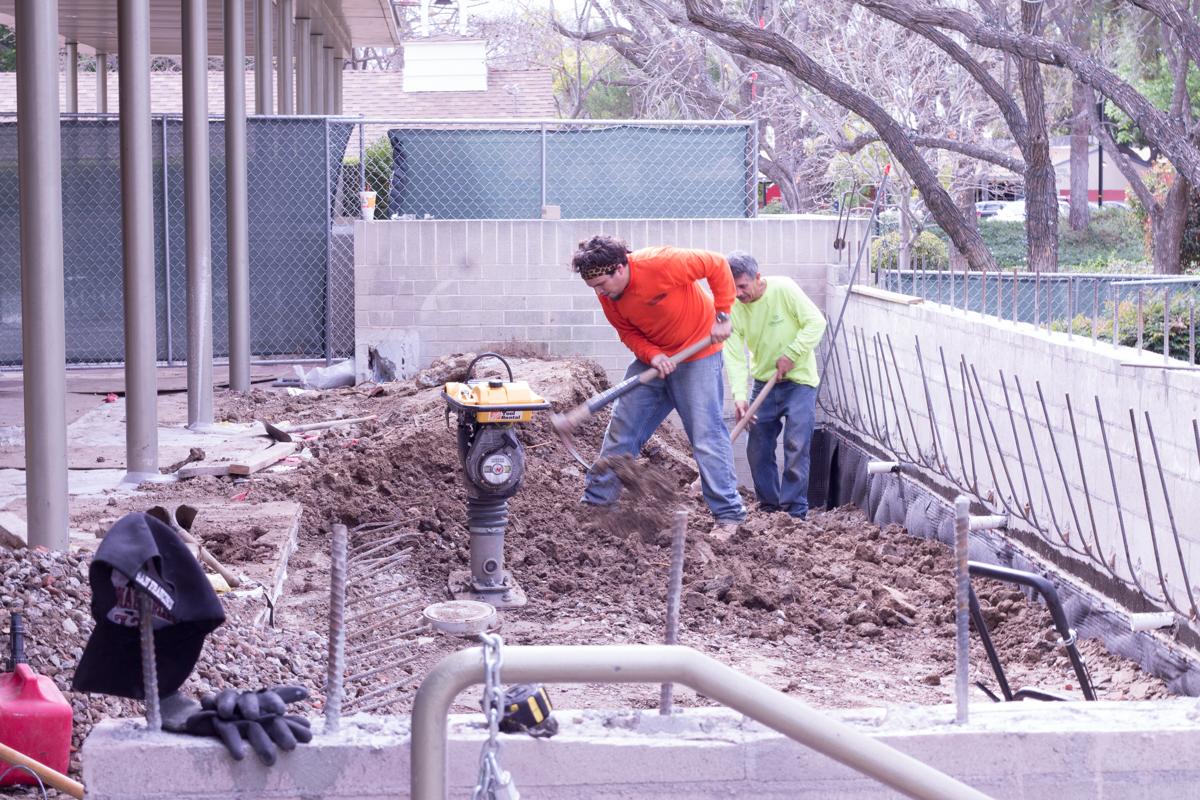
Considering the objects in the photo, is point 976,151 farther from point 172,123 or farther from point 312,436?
point 312,436

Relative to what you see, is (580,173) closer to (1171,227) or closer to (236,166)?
(236,166)

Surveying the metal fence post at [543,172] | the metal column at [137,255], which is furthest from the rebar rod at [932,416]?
the metal column at [137,255]

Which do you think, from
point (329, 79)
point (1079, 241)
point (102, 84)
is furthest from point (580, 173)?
point (1079, 241)

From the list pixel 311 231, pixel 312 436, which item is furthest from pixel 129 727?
pixel 311 231

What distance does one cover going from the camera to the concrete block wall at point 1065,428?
237 inches

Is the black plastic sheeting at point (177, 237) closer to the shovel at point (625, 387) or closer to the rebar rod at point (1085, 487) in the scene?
the shovel at point (625, 387)

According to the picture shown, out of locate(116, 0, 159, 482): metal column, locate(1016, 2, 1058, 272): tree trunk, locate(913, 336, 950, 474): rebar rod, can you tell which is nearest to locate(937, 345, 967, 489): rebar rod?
locate(913, 336, 950, 474): rebar rod

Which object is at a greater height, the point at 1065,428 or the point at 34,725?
the point at 1065,428

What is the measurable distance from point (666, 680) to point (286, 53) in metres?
15.3

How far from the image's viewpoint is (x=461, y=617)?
606 centimetres

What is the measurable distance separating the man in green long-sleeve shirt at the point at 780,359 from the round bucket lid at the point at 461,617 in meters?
4.03

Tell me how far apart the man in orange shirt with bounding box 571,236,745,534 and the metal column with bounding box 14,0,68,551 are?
2.61 m

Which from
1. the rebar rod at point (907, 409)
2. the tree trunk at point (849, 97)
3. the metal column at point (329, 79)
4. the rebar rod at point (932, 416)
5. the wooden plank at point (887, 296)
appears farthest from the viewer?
the metal column at point (329, 79)

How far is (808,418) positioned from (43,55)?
5.86 meters
